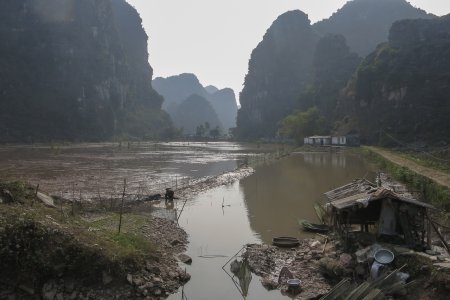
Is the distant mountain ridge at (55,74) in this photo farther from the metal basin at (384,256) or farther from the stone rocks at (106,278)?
the metal basin at (384,256)

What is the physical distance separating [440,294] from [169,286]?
7356mm

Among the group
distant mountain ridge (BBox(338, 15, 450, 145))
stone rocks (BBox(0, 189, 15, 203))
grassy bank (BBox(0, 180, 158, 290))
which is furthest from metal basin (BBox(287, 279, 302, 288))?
distant mountain ridge (BBox(338, 15, 450, 145))

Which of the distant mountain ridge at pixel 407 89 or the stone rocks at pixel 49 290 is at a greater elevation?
the distant mountain ridge at pixel 407 89

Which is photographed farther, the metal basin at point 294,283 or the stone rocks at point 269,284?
the stone rocks at point 269,284

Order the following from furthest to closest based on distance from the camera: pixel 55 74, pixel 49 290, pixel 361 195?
pixel 55 74, pixel 361 195, pixel 49 290

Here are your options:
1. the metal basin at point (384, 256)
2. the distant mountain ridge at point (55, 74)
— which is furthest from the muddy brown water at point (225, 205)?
the distant mountain ridge at point (55, 74)

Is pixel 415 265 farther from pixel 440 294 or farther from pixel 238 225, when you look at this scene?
pixel 238 225

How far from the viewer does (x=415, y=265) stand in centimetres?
1090

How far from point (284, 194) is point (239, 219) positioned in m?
8.87

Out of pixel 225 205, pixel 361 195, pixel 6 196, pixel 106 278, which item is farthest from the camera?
pixel 225 205

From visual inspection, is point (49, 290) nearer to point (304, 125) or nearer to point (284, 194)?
point (284, 194)

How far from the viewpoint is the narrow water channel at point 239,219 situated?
12.5 meters

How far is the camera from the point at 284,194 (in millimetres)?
29969

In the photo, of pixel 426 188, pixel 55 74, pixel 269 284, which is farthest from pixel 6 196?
pixel 55 74
